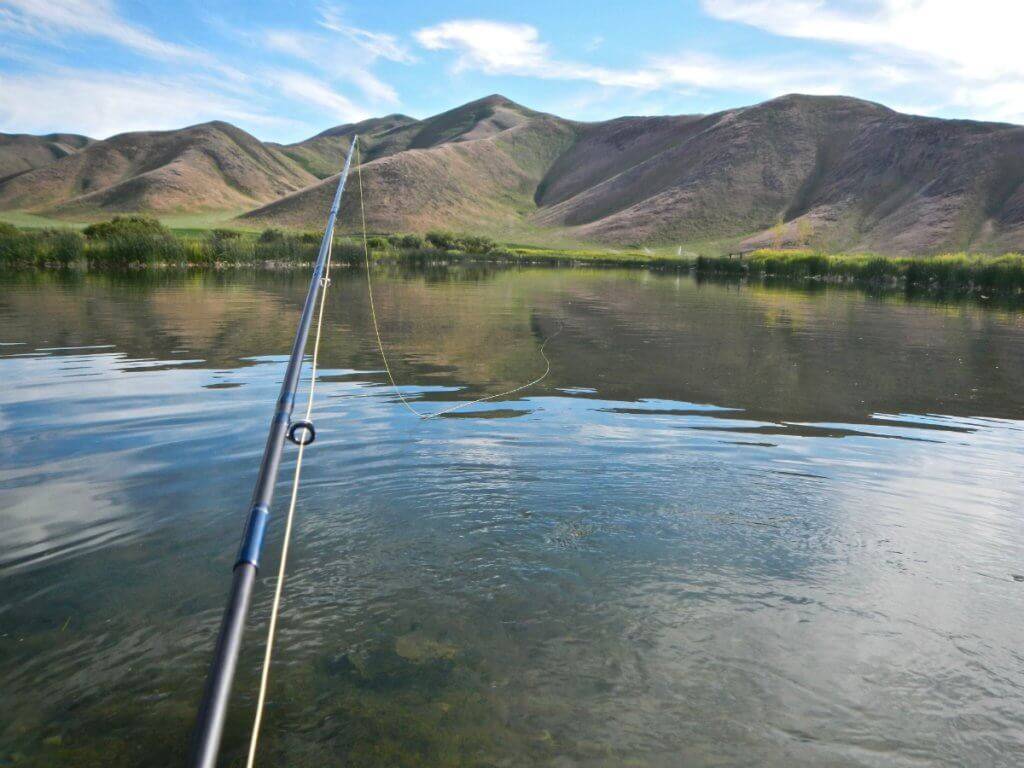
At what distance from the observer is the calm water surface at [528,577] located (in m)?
4.07

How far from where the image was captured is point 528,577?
5777 millimetres

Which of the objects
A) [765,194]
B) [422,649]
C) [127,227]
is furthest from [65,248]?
[765,194]

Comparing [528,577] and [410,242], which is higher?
[410,242]

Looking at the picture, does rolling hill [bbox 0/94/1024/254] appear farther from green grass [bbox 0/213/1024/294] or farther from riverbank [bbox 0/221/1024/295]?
riverbank [bbox 0/221/1024/295]

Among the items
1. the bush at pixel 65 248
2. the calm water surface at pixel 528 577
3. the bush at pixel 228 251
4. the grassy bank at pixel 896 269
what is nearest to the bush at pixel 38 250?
the bush at pixel 65 248

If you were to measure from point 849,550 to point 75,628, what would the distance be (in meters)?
6.32

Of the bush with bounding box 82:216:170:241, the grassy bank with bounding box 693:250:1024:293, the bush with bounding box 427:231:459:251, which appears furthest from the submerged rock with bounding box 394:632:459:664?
the bush with bounding box 427:231:459:251

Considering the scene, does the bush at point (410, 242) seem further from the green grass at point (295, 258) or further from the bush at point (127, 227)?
the bush at point (127, 227)

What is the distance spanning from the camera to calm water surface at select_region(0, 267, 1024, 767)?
407cm

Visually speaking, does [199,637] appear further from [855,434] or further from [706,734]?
[855,434]

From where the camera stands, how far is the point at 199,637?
4844mm

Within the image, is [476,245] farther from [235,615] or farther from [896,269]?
[235,615]

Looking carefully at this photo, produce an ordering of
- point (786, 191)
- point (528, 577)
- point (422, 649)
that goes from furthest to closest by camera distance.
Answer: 1. point (786, 191)
2. point (528, 577)
3. point (422, 649)

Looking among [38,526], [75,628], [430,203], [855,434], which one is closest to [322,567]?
[75,628]
